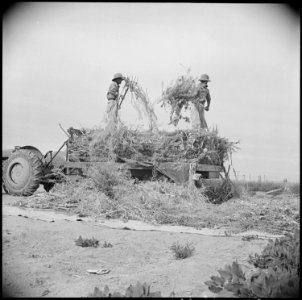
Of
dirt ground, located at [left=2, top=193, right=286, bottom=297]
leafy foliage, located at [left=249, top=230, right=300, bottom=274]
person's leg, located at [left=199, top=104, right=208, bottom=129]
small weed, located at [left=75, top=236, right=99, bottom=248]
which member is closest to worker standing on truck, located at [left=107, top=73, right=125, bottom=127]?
person's leg, located at [left=199, top=104, right=208, bottom=129]

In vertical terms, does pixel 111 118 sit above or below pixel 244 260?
Answer: above

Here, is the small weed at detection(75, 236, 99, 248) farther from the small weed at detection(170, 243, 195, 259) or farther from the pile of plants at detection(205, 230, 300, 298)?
the pile of plants at detection(205, 230, 300, 298)

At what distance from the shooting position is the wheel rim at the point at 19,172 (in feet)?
27.4

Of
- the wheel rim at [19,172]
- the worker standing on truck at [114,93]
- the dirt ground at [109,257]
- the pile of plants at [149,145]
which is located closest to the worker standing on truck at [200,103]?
the pile of plants at [149,145]

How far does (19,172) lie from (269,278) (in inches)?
290

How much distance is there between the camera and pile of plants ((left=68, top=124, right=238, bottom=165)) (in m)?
7.25

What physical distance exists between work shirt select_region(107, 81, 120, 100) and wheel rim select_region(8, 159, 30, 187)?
2.72 meters

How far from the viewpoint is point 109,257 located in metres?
3.99

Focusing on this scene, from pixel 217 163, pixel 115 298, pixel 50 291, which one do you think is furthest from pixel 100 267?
pixel 217 163

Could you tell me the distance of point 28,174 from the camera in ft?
27.1

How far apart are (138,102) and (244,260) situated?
17.3 ft

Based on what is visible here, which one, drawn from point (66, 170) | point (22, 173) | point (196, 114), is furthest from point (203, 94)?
point (22, 173)

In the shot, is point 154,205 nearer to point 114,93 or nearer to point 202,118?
point 114,93

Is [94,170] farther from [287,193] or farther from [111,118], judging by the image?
[287,193]
